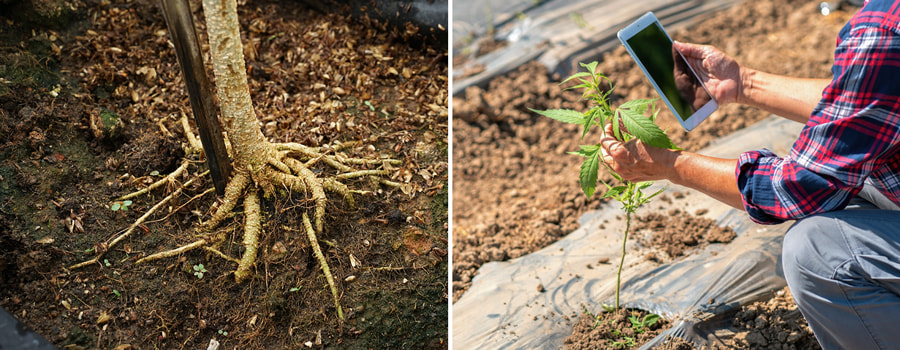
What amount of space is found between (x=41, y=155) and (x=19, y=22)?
0.87m

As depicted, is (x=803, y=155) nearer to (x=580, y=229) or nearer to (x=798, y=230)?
(x=798, y=230)

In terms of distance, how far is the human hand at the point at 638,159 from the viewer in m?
1.72

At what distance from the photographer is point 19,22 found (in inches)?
108

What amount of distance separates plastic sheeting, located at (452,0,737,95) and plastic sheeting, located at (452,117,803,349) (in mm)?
1471

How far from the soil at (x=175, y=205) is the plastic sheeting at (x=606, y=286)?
20cm

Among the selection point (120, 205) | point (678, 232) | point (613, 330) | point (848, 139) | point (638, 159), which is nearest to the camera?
point (848, 139)

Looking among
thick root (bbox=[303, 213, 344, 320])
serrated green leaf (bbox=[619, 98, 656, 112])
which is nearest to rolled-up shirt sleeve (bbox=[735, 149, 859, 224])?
serrated green leaf (bbox=[619, 98, 656, 112])

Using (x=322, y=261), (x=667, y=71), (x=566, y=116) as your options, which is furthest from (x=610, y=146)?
(x=322, y=261)

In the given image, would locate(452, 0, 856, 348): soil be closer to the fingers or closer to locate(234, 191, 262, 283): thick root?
the fingers

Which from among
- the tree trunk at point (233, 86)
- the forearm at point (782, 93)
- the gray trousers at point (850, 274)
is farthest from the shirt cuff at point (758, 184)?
the tree trunk at point (233, 86)

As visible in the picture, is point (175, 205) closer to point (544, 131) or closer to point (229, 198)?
point (229, 198)

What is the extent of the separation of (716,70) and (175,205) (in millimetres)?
2105

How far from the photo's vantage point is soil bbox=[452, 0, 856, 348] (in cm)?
261

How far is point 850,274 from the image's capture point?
1504 millimetres
